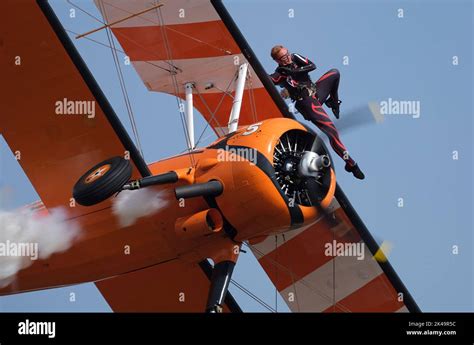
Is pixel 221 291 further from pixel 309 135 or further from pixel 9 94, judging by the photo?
pixel 9 94

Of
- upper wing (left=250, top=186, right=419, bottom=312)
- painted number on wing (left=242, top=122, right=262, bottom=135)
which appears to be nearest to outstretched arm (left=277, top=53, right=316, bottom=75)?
painted number on wing (left=242, top=122, right=262, bottom=135)

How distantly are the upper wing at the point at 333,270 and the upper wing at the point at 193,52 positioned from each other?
5.84 feet

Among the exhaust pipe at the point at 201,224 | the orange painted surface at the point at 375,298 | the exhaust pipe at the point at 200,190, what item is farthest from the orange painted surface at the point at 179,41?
the orange painted surface at the point at 375,298

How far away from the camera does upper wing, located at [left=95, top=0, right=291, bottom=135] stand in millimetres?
17328

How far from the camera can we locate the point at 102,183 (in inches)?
583

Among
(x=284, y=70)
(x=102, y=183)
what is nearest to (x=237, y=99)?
(x=284, y=70)

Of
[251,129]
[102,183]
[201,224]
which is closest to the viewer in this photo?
[102,183]

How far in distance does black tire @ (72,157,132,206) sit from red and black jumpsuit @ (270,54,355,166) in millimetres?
→ 2612

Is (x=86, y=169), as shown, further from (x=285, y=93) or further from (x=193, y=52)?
(x=285, y=93)

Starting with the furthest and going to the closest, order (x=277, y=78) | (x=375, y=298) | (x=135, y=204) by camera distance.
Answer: (x=375, y=298), (x=277, y=78), (x=135, y=204)

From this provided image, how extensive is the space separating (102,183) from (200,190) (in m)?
1.23

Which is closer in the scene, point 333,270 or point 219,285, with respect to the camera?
point 219,285

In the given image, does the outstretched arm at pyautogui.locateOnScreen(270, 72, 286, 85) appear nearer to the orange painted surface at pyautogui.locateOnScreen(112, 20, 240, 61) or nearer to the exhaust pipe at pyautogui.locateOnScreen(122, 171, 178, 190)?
the orange painted surface at pyautogui.locateOnScreen(112, 20, 240, 61)
